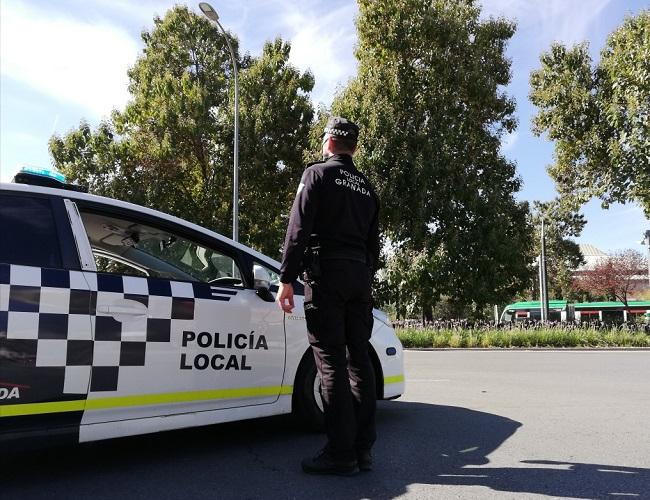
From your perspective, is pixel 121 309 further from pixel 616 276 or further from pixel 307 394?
pixel 616 276

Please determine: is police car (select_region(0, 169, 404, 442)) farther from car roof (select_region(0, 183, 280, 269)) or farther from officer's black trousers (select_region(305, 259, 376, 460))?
officer's black trousers (select_region(305, 259, 376, 460))

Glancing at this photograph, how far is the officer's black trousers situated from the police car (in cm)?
69

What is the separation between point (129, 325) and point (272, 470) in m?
1.19

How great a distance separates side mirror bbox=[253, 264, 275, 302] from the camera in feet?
12.1

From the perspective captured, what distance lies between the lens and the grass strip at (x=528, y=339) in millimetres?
16172

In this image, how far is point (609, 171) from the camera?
18.0 m

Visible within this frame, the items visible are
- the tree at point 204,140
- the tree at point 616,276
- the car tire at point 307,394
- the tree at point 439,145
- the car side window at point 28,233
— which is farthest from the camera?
the tree at point 616,276

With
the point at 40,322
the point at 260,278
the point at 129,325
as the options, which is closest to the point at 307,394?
the point at 260,278

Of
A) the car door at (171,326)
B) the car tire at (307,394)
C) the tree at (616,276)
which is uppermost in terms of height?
the tree at (616,276)

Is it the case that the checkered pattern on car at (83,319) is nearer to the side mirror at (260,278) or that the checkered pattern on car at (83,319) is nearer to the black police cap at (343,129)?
the side mirror at (260,278)

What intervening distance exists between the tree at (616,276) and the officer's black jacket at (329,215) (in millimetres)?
47888

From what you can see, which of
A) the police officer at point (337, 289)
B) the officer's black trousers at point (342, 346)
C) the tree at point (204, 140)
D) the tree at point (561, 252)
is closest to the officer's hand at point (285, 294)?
the police officer at point (337, 289)

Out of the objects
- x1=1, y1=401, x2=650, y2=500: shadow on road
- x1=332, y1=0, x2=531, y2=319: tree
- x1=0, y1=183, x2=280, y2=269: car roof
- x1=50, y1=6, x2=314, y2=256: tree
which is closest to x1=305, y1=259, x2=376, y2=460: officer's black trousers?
x1=1, y1=401, x2=650, y2=500: shadow on road

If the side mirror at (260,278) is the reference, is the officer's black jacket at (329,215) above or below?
above
